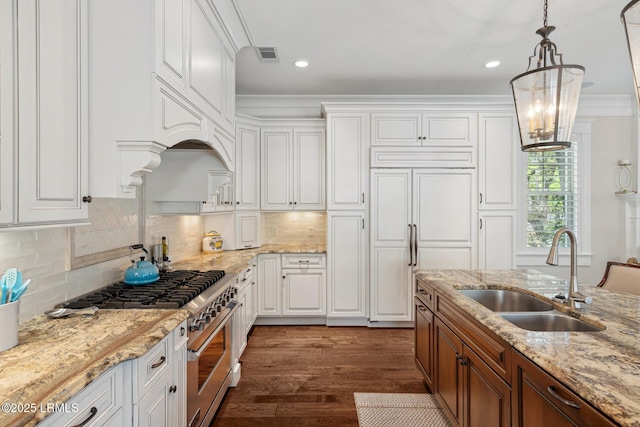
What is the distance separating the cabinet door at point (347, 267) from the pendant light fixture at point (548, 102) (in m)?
2.36

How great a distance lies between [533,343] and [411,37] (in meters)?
2.67

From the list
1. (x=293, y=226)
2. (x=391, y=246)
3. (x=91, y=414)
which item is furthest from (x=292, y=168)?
(x=91, y=414)

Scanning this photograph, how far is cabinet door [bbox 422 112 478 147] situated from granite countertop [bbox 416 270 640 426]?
2.27 m

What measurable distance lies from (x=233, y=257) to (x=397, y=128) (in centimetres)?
243

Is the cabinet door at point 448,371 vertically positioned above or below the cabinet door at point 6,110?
below

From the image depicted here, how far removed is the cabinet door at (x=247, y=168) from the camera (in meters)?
3.96

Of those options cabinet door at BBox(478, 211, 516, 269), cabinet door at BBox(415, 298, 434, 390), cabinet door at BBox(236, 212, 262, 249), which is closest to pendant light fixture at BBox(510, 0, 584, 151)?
cabinet door at BBox(415, 298, 434, 390)

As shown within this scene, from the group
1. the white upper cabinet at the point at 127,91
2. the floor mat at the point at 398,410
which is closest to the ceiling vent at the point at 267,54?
the white upper cabinet at the point at 127,91

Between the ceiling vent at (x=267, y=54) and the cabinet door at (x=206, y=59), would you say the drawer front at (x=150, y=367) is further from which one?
the ceiling vent at (x=267, y=54)

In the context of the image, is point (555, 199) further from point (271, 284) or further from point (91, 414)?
point (91, 414)

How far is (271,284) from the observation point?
13.0 feet

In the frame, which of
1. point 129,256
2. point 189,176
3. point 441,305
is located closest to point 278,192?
point 189,176

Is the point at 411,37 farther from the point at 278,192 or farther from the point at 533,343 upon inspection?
the point at 533,343

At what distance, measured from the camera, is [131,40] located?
1.46m
